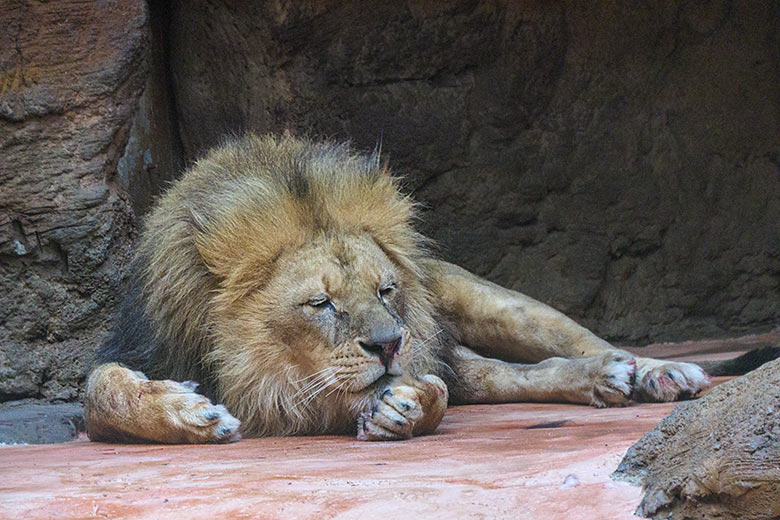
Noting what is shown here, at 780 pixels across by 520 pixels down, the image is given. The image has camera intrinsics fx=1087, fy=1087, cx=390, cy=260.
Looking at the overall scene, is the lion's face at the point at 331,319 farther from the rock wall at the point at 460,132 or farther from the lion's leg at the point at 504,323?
the rock wall at the point at 460,132

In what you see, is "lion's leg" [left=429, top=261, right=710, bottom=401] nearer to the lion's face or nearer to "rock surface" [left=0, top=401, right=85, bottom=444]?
the lion's face

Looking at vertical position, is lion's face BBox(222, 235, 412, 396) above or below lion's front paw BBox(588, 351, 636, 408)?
above

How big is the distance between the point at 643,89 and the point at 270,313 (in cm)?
320

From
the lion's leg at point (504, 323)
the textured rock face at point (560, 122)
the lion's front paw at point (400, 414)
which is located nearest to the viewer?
the lion's front paw at point (400, 414)

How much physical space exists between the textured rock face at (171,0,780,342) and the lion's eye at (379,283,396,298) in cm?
206

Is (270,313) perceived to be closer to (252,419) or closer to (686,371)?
Result: (252,419)

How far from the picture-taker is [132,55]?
5.23 meters

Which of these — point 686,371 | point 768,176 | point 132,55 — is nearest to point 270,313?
point 686,371

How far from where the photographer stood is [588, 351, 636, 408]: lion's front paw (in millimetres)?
4156

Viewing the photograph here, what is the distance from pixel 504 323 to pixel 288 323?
1.47 m

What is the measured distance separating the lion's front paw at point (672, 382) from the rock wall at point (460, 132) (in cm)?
211

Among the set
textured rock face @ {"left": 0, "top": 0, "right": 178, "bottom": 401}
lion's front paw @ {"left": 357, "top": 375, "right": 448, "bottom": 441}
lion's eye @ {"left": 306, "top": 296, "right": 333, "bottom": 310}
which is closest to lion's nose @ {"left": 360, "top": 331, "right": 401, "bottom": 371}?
lion's front paw @ {"left": 357, "top": 375, "right": 448, "bottom": 441}

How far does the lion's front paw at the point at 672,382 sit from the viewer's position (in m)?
4.09

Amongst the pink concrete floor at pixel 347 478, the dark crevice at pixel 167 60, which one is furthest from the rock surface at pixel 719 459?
the dark crevice at pixel 167 60
